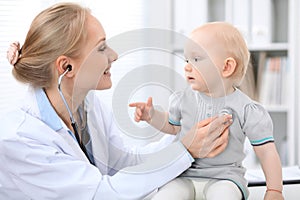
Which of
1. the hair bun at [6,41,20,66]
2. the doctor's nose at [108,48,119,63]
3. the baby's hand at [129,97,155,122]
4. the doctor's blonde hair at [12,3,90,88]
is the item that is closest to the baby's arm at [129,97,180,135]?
the baby's hand at [129,97,155,122]

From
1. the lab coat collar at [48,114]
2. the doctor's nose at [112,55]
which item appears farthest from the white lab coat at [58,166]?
the doctor's nose at [112,55]

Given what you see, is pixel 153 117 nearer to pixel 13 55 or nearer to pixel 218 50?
pixel 218 50

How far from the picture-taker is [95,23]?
136 centimetres

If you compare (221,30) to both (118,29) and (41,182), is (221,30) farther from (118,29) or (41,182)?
(118,29)

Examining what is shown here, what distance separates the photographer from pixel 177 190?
122 cm

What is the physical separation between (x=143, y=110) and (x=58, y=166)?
248 mm

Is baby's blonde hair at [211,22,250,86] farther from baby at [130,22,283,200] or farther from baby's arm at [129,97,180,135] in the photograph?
baby's arm at [129,97,180,135]

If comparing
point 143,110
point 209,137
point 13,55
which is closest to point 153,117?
point 143,110

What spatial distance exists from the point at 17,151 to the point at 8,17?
1099 mm

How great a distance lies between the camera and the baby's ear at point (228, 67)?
48.2 inches

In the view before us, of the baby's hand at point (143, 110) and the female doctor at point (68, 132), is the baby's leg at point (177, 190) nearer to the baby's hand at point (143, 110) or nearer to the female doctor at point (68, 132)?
the female doctor at point (68, 132)

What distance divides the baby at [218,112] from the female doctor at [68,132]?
0.04 m

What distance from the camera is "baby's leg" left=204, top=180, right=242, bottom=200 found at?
1.18 meters

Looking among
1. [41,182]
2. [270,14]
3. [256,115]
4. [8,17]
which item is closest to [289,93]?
[270,14]
